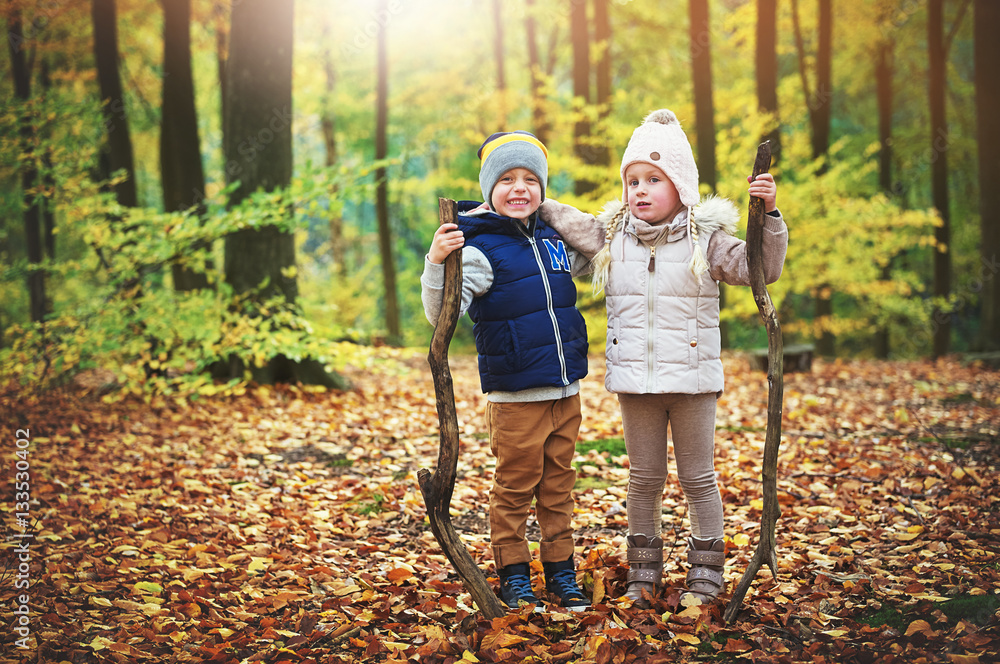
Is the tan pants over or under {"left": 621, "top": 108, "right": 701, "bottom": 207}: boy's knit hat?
under

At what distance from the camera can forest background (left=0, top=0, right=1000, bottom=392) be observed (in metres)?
6.41

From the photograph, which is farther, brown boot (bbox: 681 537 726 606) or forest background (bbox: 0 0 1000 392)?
forest background (bbox: 0 0 1000 392)

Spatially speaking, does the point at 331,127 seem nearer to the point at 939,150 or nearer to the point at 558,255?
the point at 939,150

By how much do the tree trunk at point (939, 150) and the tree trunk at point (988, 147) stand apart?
143 centimetres

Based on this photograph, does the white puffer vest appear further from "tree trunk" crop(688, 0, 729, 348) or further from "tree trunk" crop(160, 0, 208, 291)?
"tree trunk" crop(160, 0, 208, 291)

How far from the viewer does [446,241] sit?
2684mm

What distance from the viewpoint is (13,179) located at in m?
13.0

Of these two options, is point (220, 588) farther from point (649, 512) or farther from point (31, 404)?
point (31, 404)

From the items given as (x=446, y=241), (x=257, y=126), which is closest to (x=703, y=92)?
(x=257, y=126)

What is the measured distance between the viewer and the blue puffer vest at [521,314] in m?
2.90

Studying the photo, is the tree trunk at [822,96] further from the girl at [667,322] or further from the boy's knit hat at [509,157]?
the boy's knit hat at [509,157]

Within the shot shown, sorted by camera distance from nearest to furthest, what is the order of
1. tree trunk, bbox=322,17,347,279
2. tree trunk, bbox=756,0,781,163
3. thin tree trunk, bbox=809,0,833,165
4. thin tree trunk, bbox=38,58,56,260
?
thin tree trunk, bbox=38,58,56,260 → tree trunk, bbox=756,0,781,163 → thin tree trunk, bbox=809,0,833,165 → tree trunk, bbox=322,17,347,279

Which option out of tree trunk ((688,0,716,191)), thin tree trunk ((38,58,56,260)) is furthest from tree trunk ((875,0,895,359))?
thin tree trunk ((38,58,56,260))

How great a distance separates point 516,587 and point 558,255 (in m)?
1.44
